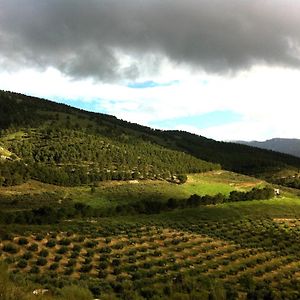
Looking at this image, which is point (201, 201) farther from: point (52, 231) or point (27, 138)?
point (27, 138)

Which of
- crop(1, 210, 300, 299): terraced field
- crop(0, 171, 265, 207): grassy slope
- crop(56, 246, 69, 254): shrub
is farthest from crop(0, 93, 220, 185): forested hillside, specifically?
crop(56, 246, 69, 254): shrub

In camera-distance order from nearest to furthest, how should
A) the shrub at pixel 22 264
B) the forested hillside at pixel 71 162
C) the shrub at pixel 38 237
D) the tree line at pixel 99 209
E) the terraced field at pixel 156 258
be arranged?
→ the terraced field at pixel 156 258, the shrub at pixel 22 264, the shrub at pixel 38 237, the tree line at pixel 99 209, the forested hillside at pixel 71 162

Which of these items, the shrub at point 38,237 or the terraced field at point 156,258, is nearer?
the terraced field at point 156,258

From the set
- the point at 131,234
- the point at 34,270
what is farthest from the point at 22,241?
the point at 131,234

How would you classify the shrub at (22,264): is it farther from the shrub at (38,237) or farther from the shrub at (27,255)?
the shrub at (38,237)

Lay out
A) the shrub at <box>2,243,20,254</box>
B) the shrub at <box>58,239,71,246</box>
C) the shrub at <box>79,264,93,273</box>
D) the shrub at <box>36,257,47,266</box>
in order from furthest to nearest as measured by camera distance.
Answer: the shrub at <box>58,239,71,246</box> < the shrub at <box>79,264,93,273</box> < the shrub at <box>2,243,20,254</box> < the shrub at <box>36,257,47,266</box>

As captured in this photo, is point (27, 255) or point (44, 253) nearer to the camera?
point (27, 255)

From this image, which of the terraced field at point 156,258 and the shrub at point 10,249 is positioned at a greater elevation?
the shrub at point 10,249

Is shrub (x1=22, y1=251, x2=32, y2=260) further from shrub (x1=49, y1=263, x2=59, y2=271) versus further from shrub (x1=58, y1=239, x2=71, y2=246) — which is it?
shrub (x1=58, y1=239, x2=71, y2=246)


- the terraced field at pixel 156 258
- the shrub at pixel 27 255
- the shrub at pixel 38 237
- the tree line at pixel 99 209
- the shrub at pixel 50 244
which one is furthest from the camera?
the tree line at pixel 99 209

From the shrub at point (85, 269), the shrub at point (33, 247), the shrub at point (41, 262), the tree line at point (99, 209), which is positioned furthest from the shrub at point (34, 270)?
the tree line at point (99, 209)

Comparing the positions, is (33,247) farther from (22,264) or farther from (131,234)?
(131,234)

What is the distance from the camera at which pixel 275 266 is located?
51.2m

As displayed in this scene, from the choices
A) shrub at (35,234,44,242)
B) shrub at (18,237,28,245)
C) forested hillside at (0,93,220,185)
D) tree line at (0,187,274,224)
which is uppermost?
forested hillside at (0,93,220,185)
